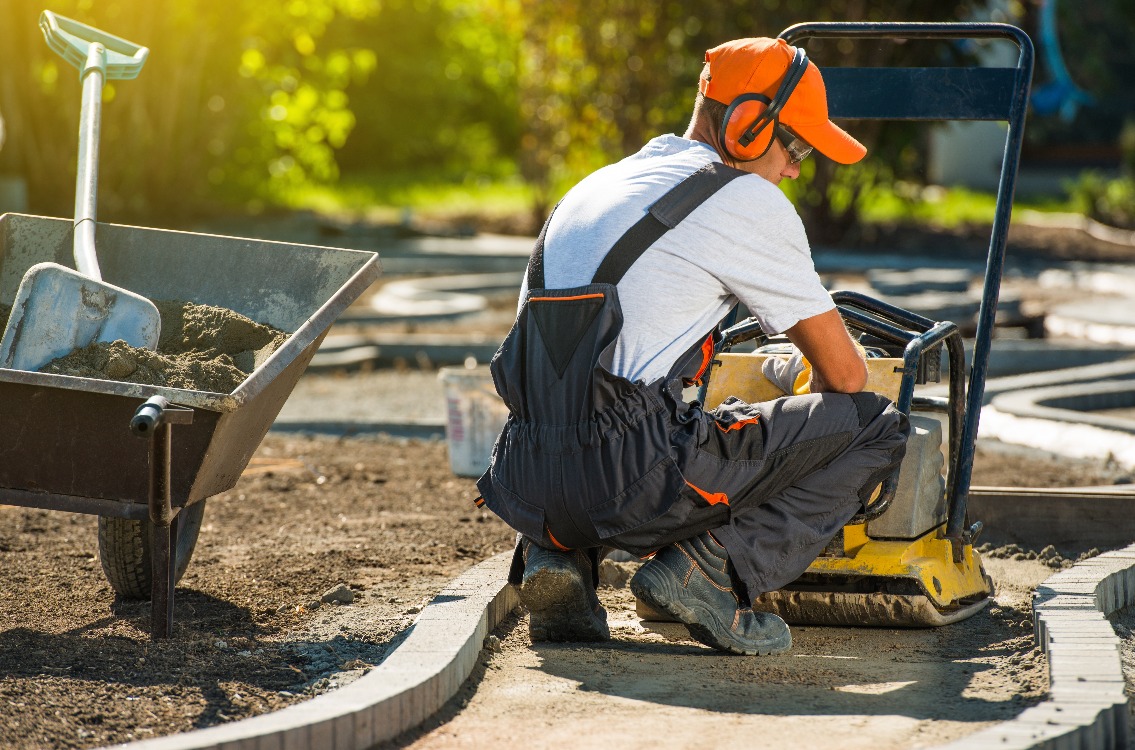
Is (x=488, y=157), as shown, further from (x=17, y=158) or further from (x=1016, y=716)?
(x=1016, y=716)

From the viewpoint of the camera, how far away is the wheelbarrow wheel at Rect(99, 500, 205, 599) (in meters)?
3.98

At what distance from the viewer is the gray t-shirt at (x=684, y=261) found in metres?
3.36

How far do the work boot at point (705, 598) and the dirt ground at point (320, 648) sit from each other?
62 mm

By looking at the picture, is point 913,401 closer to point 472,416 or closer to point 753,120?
point 753,120

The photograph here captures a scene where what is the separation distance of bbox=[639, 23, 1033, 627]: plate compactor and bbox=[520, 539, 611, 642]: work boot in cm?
23

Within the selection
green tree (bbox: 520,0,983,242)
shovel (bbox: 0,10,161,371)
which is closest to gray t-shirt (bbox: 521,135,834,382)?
shovel (bbox: 0,10,161,371)

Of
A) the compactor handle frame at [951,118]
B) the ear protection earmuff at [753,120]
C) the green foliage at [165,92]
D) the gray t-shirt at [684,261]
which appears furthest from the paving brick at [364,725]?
the green foliage at [165,92]

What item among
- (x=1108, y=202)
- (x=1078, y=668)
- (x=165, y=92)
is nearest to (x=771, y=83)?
(x=1078, y=668)

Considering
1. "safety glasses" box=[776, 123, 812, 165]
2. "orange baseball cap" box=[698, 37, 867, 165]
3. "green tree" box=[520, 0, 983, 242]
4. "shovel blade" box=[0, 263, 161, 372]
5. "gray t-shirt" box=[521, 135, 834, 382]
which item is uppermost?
"green tree" box=[520, 0, 983, 242]

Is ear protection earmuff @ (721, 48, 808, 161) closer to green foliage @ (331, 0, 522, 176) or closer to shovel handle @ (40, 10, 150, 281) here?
shovel handle @ (40, 10, 150, 281)

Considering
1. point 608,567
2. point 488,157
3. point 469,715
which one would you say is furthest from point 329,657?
point 488,157

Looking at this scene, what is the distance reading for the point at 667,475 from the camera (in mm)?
3359

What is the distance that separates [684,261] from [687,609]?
2.83ft

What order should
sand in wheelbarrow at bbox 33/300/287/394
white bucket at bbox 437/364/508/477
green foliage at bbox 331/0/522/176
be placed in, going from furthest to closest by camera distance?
1. green foliage at bbox 331/0/522/176
2. white bucket at bbox 437/364/508/477
3. sand in wheelbarrow at bbox 33/300/287/394
